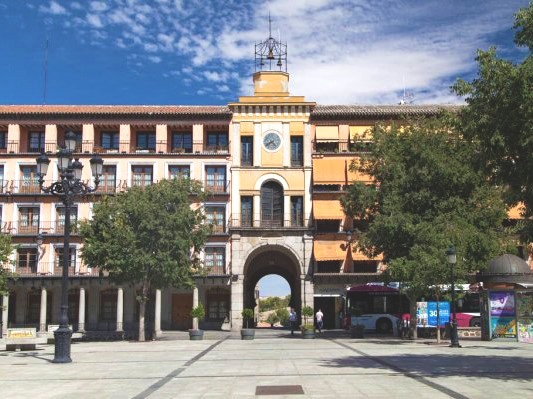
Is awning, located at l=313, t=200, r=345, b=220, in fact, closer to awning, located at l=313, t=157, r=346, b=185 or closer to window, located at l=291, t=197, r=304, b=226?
window, located at l=291, t=197, r=304, b=226

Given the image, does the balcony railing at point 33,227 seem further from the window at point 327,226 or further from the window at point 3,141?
the window at point 327,226

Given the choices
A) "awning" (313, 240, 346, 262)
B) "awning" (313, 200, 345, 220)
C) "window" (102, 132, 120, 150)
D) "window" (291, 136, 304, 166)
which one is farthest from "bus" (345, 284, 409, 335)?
"window" (102, 132, 120, 150)

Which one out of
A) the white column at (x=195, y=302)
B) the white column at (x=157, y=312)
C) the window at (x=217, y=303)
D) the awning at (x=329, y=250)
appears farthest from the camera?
the window at (x=217, y=303)

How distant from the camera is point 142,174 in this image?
4897cm

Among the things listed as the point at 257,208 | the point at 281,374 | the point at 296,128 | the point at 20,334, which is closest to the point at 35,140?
the point at 257,208

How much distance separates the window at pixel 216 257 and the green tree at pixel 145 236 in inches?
537

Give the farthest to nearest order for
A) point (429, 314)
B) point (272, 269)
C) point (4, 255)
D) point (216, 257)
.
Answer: point (272, 269) → point (216, 257) → point (4, 255) → point (429, 314)

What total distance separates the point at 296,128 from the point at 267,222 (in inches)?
300

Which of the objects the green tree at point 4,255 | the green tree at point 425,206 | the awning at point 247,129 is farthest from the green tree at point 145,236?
the awning at point 247,129

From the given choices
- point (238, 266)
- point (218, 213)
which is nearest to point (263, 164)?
point (218, 213)

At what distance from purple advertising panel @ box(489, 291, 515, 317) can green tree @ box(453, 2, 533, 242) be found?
12.4m

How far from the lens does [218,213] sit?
48531 mm

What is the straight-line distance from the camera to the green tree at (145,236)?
1267 inches

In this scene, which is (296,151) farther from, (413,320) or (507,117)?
(507,117)
